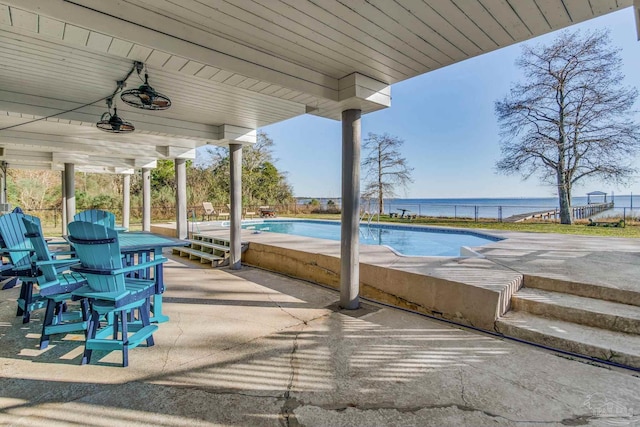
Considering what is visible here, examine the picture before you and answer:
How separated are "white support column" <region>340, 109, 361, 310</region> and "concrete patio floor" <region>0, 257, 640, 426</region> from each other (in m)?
0.47

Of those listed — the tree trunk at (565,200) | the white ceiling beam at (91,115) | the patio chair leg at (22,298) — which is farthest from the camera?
the tree trunk at (565,200)

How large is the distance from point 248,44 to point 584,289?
13.6 ft

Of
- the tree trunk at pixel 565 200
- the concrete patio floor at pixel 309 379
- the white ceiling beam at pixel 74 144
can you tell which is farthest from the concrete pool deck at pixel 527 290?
the tree trunk at pixel 565 200

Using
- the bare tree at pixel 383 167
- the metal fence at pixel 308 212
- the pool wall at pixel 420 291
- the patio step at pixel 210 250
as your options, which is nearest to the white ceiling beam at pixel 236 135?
the patio step at pixel 210 250

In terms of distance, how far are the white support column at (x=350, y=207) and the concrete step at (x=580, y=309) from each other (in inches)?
68.7

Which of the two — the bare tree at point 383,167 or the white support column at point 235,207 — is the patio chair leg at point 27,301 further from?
the bare tree at point 383,167

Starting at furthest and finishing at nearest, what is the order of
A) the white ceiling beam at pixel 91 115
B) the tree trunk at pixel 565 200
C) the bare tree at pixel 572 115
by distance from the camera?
the tree trunk at pixel 565 200 → the bare tree at pixel 572 115 → the white ceiling beam at pixel 91 115

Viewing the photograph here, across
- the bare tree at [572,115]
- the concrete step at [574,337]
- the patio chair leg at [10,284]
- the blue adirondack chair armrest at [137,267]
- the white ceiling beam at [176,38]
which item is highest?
the bare tree at [572,115]

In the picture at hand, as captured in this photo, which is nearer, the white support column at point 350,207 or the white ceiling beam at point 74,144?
the white support column at point 350,207

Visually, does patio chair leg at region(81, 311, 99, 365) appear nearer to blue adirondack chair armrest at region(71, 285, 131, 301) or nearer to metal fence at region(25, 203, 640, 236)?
blue adirondack chair armrest at region(71, 285, 131, 301)

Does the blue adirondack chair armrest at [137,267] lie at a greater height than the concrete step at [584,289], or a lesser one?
greater

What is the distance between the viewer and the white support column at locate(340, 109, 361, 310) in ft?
12.3

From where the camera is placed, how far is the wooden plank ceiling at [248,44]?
2178mm

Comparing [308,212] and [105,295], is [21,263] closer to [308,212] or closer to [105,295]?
[105,295]
